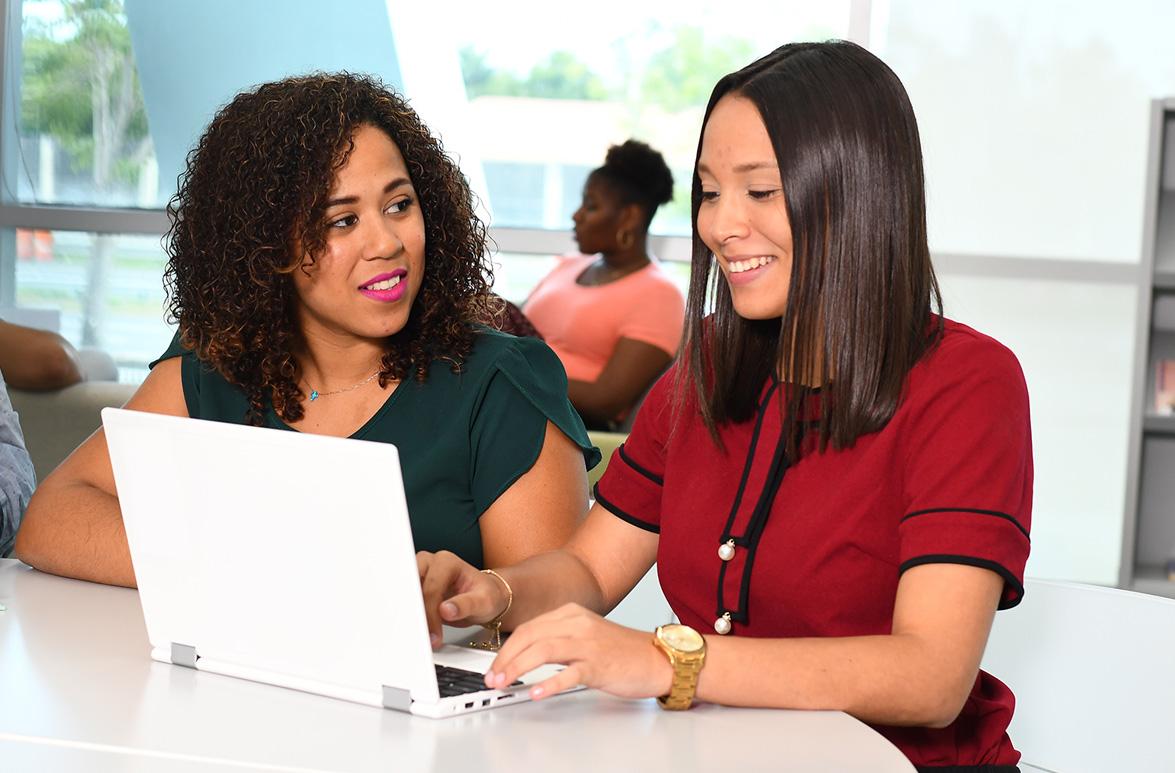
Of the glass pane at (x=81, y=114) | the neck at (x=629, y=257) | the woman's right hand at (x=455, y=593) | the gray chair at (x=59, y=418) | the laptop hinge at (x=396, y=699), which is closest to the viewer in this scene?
the laptop hinge at (x=396, y=699)

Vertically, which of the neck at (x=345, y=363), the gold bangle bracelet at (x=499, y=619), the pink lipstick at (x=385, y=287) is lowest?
the gold bangle bracelet at (x=499, y=619)

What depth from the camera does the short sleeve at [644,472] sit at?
1678 millimetres

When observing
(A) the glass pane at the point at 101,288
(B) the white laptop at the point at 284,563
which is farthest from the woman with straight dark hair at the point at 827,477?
(A) the glass pane at the point at 101,288

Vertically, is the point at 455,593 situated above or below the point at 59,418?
above

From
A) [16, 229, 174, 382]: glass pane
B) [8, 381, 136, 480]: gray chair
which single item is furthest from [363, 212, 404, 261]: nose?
[16, 229, 174, 382]: glass pane

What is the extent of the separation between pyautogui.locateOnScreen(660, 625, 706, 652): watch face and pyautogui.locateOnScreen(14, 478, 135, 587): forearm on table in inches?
30.4

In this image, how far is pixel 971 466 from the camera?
131 cm

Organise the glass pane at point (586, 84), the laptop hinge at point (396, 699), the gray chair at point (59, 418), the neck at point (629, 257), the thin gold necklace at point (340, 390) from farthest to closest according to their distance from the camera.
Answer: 1. the glass pane at point (586, 84)
2. the neck at point (629, 257)
3. the gray chair at point (59, 418)
4. the thin gold necklace at point (340, 390)
5. the laptop hinge at point (396, 699)

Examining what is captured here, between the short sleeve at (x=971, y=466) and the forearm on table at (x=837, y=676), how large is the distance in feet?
0.33

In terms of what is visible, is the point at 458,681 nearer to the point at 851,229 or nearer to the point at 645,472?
the point at 645,472

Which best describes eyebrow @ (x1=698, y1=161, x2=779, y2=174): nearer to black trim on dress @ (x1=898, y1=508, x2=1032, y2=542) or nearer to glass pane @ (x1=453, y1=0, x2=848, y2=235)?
black trim on dress @ (x1=898, y1=508, x2=1032, y2=542)

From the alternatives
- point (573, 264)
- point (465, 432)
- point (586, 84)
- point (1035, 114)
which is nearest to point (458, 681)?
point (465, 432)

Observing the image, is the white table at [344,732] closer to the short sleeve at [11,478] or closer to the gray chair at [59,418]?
the short sleeve at [11,478]

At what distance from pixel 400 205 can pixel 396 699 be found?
0.95m
